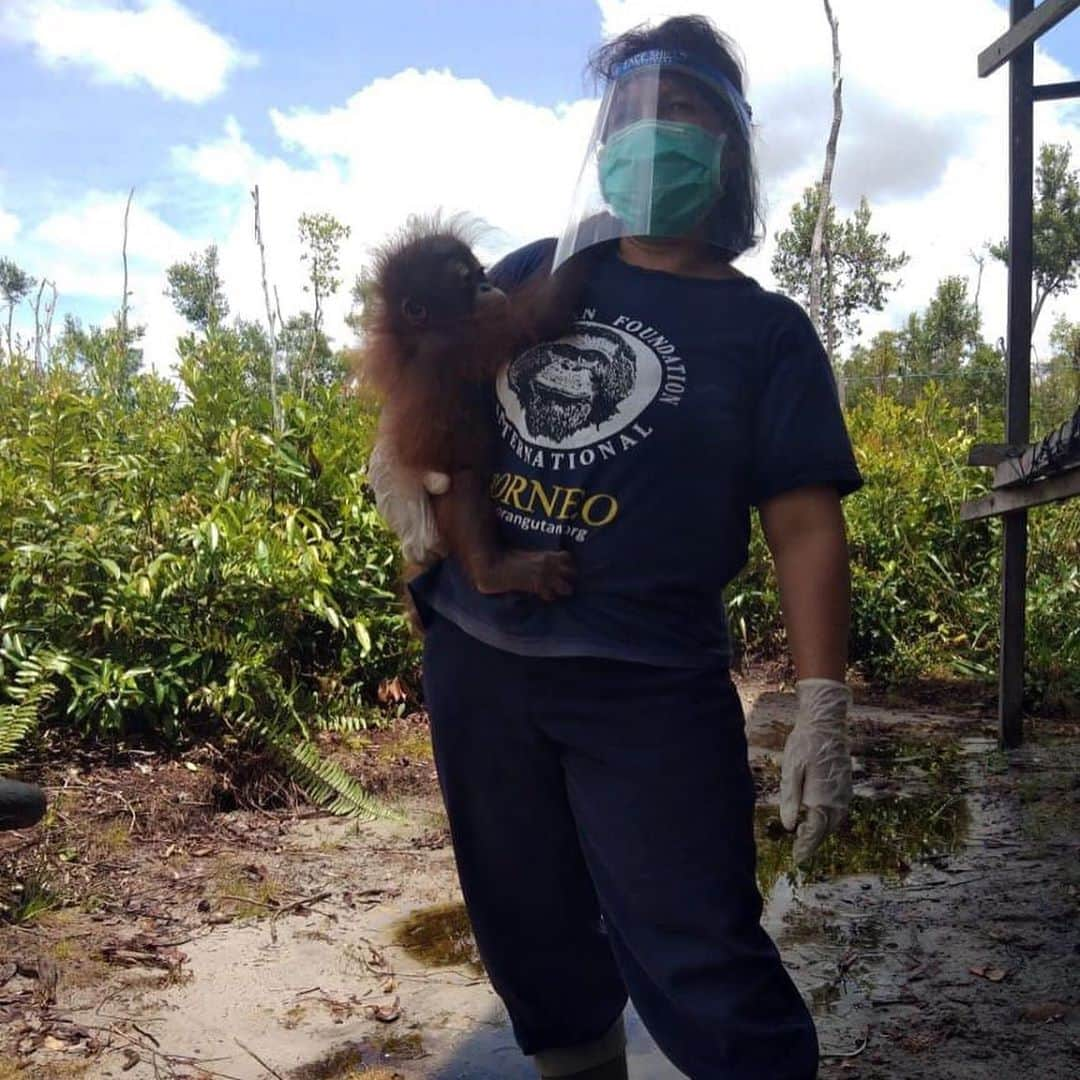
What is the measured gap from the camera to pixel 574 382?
1.66 metres

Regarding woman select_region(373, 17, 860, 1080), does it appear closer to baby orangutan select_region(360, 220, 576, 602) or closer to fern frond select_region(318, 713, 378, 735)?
baby orangutan select_region(360, 220, 576, 602)

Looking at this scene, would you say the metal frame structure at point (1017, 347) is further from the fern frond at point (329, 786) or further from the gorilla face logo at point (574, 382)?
the gorilla face logo at point (574, 382)

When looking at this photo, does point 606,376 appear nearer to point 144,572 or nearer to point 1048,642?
point 144,572

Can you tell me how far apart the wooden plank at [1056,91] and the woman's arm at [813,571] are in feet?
12.3

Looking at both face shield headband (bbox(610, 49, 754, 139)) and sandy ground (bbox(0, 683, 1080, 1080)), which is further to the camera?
sandy ground (bbox(0, 683, 1080, 1080))

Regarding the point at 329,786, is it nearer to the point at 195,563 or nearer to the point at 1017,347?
the point at 195,563

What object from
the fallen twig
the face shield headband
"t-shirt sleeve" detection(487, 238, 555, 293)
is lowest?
the fallen twig

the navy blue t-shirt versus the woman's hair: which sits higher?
the woman's hair

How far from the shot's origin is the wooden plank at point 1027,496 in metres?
3.87

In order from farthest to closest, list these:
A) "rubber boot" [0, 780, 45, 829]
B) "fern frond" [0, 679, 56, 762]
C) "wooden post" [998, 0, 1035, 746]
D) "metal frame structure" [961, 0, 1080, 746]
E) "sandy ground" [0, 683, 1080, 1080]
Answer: "wooden post" [998, 0, 1035, 746] < "metal frame structure" [961, 0, 1080, 746] < "fern frond" [0, 679, 56, 762] < "sandy ground" [0, 683, 1080, 1080] < "rubber boot" [0, 780, 45, 829]

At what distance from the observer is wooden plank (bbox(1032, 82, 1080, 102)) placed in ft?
14.8

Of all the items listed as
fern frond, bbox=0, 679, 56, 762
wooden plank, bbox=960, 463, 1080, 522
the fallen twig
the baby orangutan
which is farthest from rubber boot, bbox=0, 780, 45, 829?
wooden plank, bbox=960, 463, 1080, 522

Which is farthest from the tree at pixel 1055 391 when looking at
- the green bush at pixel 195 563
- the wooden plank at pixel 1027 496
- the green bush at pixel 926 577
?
the green bush at pixel 195 563

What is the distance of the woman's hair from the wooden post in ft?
10.7
